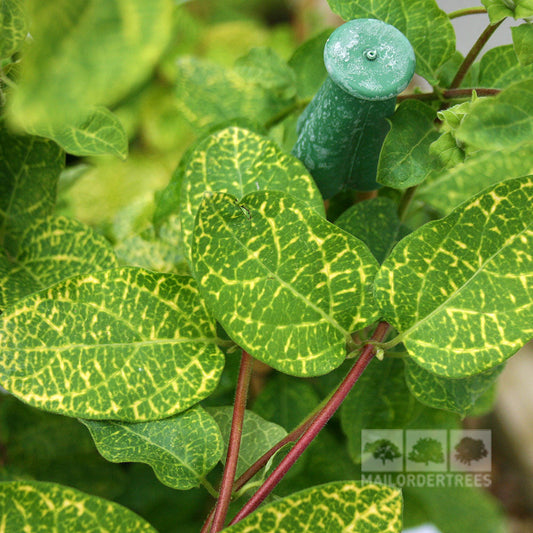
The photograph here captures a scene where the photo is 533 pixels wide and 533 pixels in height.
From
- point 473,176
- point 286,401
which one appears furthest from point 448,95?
point 286,401

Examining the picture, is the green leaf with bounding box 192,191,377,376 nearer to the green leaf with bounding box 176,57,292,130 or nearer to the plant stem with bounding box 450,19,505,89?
the plant stem with bounding box 450,19,505,89

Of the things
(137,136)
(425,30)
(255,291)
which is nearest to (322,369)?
(255,291)

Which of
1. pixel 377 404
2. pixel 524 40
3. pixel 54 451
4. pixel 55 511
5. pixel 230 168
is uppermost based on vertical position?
pixel 524 40

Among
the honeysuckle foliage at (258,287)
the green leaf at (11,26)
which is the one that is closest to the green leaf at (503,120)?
the honeysuckle foliage at (258,287)

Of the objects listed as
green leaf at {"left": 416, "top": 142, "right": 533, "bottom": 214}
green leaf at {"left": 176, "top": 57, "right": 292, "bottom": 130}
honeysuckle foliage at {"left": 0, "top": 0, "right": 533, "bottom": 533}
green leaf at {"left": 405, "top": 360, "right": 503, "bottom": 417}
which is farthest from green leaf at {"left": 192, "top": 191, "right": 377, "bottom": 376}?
green leaf at {"left": 176, "top": 57, "right": 292, "bottom": 130}

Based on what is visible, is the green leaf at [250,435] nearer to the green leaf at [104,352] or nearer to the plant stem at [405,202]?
the green leaf at [104,352]

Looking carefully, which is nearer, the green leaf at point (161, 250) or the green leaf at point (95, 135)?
the green leaf at point (95, 135)

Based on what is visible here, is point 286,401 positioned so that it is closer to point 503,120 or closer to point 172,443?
point 172,443
